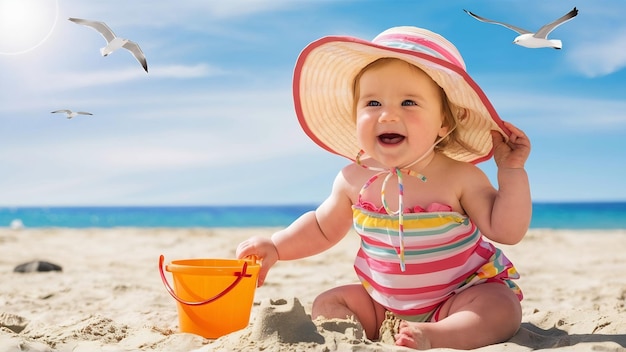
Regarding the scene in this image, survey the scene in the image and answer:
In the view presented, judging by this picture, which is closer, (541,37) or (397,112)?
(397,112)

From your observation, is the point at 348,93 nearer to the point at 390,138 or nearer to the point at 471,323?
the point at 390,138

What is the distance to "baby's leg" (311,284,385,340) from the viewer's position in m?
2.70

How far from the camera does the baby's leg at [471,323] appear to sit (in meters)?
2.26

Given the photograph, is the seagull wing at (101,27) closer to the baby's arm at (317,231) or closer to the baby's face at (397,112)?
the baby's arm at (317,231)

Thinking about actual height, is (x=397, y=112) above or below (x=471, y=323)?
above

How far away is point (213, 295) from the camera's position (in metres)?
2.65

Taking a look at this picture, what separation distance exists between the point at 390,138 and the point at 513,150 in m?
0.50

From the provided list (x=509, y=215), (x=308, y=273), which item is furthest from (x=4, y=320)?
(x=308, y=273)

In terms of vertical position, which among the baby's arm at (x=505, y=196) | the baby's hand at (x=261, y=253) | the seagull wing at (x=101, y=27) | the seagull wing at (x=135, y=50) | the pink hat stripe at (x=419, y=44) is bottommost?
the baby's hand at (x=261, y=253)

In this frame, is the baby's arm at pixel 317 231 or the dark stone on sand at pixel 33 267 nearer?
the baby's arm at pixel 317 231

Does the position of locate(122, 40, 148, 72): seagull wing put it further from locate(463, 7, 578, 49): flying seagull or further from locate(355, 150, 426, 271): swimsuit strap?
locate(463, 7, 578, 49): flying seagull

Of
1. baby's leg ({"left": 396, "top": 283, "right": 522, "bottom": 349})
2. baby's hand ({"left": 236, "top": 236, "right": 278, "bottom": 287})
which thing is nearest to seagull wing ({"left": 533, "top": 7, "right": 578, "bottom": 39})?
baby's leg ({"left": 396, "top": 283, "right": 522, "bottom": 349})

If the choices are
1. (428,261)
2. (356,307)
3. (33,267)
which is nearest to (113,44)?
(33,267)

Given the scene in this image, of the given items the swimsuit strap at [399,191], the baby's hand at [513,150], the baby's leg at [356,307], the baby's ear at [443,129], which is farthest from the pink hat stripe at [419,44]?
the baby's leg at [356,307]
